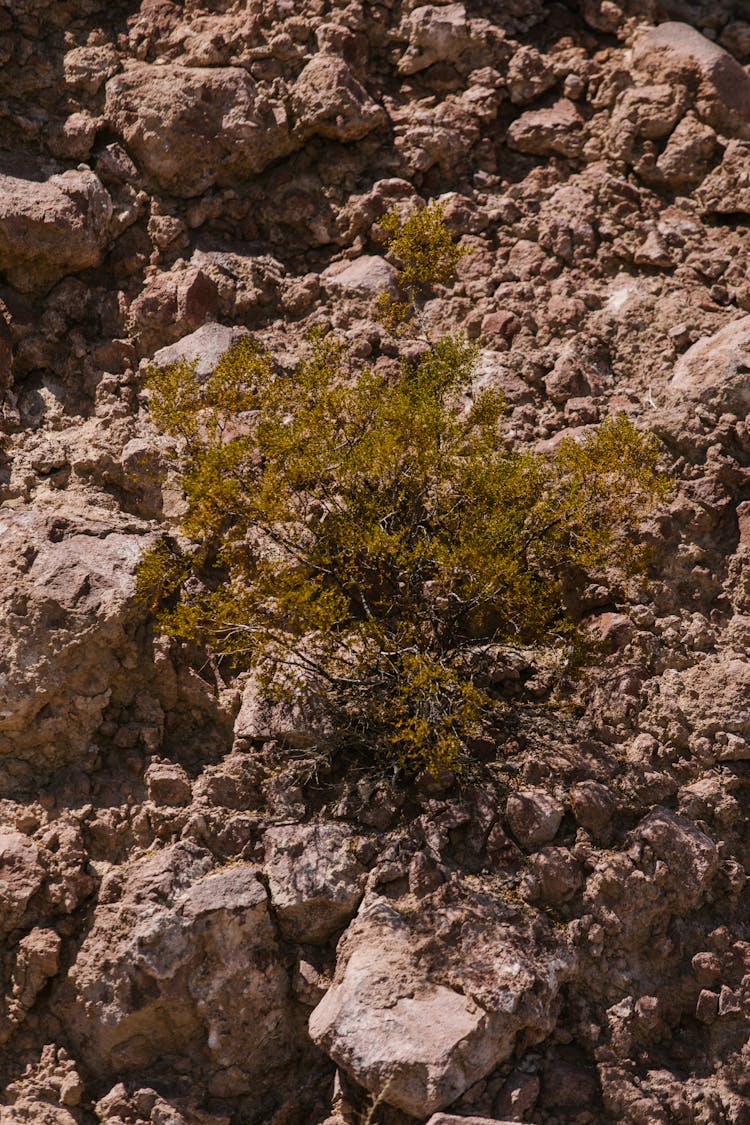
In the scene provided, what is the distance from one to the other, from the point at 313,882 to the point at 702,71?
211 inches

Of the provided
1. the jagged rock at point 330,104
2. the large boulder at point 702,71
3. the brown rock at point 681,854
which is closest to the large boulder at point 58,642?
the brown rock at point 681,854

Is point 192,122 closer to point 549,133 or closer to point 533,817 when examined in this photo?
point 549,133

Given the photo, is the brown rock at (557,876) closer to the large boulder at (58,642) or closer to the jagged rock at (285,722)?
the jagged rock at (285,722)

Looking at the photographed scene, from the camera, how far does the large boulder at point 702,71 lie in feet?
22.4

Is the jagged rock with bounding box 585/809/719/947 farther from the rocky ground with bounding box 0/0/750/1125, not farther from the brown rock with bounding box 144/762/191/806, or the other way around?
the brown rock with bounding box 144/762/191/806

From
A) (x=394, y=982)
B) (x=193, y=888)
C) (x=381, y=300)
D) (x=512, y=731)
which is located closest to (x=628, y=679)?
(x=512, y=731)

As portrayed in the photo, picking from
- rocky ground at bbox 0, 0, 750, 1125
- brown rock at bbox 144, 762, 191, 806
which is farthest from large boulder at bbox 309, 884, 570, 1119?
brown rock at bbox 144, 762, 191, 806

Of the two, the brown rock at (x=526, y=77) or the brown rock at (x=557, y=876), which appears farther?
the brown rock at (x=526, y=77)

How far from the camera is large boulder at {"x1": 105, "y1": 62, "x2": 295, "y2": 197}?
6633mm

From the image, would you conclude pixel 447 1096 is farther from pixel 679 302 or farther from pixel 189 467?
pixel 679 302

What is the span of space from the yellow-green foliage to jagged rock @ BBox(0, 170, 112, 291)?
1.23 m

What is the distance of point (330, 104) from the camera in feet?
22.2

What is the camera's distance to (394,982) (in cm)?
430

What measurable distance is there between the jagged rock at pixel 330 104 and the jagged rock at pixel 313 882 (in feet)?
14.1
